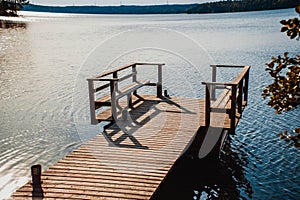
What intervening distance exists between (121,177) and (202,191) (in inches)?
96.5

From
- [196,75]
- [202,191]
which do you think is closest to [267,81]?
[196,75]

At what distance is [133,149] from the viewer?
272 inches

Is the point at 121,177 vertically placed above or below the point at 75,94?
above

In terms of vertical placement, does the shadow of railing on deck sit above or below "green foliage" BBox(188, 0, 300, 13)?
below

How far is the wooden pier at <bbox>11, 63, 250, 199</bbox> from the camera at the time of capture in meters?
5.30

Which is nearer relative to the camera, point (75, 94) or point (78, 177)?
point (78, 177)

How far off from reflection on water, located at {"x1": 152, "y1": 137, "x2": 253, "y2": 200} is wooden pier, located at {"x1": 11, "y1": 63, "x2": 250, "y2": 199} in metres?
0.54

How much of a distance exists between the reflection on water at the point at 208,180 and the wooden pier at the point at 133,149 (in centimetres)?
54

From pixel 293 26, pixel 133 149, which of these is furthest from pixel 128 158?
pixel 293 26

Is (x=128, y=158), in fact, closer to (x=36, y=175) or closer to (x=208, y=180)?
(x=36, y=175)

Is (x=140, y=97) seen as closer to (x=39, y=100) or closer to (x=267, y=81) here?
(x=39, y=100)

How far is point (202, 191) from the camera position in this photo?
7.45m

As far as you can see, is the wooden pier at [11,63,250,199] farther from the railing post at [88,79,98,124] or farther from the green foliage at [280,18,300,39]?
the green foliage at [280,18,300,39]

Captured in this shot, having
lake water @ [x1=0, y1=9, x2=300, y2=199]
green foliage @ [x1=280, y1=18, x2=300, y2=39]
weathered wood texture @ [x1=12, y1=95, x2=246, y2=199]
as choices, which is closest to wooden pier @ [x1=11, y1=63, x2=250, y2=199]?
weathered wood texture @ [x1=12, y1=95, x2=246, y2=199]
